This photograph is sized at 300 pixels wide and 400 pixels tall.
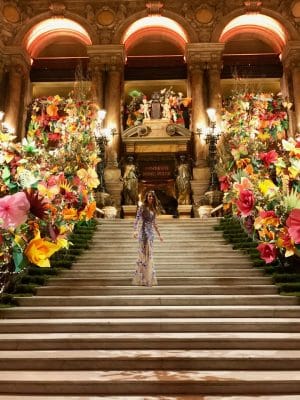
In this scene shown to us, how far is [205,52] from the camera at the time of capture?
2327cm

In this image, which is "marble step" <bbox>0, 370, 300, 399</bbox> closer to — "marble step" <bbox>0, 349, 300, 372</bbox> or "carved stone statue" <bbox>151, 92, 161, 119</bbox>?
"marble step" <bbox>0, 349, 300, 372</bbox>

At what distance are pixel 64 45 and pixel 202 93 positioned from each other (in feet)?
32.1

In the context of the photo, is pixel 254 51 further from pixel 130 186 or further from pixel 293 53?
pixel 130 186

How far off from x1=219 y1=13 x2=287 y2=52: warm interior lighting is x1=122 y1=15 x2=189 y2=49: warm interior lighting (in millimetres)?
2450

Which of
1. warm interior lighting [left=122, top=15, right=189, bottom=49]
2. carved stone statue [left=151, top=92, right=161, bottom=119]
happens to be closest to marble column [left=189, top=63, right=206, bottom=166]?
carved stone statue [left=151, top=92, right=161, bottom=119]

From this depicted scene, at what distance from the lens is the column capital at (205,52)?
2317 centimetres

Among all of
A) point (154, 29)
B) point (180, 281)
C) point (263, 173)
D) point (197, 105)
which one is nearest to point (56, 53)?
point (154, 29)

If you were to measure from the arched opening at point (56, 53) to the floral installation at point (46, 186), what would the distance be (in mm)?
2400

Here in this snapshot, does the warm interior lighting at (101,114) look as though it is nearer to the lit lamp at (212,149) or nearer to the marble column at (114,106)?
the marble column at (114,106)

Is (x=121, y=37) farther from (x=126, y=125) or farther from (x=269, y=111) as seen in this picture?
(x=269, y=111)

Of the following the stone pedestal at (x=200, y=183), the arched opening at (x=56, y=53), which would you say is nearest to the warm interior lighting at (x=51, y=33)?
the arched opening at (x=56, y=53)

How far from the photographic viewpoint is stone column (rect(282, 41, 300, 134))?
73.5 ft

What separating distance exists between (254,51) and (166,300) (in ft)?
74.2

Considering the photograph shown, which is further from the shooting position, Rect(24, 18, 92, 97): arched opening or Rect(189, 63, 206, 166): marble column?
Rect(24, 18, 92, 97): arched opening
